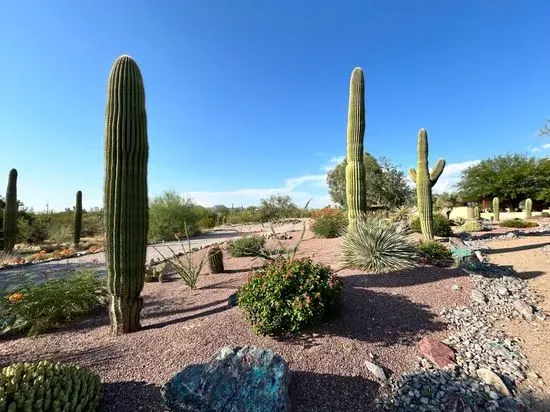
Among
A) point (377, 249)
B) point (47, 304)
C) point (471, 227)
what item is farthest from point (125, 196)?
point (471, 227)

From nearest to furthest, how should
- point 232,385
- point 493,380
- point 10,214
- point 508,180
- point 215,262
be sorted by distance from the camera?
point 232,385, point 493,380, point 215,262, point 10,214, point 508,180

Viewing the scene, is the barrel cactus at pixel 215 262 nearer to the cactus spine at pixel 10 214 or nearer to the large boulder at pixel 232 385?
the large boulder at pixel 232 385

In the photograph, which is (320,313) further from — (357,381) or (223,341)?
(223,341)

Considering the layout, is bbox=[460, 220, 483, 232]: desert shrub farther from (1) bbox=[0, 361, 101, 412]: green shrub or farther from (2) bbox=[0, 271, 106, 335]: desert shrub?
(1) bbox=[0, 361, 101, 412]: green shrub

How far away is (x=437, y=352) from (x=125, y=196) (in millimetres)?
3899

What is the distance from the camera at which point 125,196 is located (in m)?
3.41

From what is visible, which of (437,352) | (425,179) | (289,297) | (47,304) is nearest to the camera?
(437,352)

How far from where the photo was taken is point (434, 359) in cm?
276

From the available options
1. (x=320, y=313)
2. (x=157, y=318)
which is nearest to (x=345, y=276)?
(x=320, y=313)

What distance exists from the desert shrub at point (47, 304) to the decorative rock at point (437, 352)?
15.7 feet

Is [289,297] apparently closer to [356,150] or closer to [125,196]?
[125,196]

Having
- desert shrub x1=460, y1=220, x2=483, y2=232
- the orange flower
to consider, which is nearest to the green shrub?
the orange flower

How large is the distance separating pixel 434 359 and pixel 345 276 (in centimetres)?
236

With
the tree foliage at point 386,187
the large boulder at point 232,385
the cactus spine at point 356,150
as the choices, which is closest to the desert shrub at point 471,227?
the tree foliage at point 386,187
